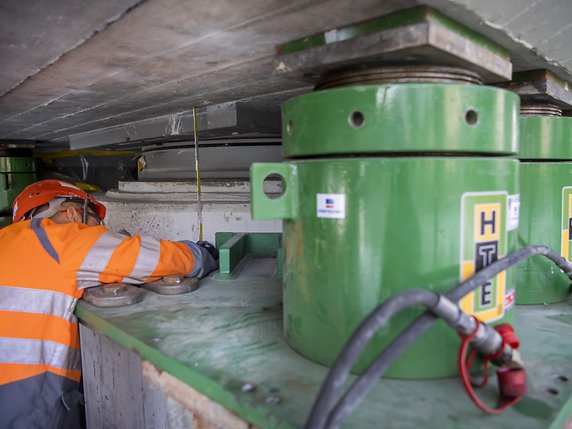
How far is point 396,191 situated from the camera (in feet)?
2.98

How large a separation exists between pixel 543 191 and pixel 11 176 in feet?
15.4

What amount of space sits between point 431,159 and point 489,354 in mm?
397

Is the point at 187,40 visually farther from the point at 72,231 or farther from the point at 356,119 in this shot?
the point at 72,231

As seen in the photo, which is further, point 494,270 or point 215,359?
point 215,359

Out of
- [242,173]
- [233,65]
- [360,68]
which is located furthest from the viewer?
[242,173]

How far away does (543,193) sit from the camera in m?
1.42

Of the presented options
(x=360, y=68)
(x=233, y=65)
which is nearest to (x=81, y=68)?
(x=233, y=65)

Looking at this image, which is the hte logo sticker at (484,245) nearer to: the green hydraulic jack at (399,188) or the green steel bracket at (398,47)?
the green hydraulic jack at (399,188)

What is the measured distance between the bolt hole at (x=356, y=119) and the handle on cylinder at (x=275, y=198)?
172 millimetres

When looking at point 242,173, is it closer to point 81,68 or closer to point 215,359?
point 81,68

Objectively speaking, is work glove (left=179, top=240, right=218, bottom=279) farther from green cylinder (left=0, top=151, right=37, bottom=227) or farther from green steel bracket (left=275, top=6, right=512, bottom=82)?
green cylinder (left=0, top=151, right=37, bottom=227)

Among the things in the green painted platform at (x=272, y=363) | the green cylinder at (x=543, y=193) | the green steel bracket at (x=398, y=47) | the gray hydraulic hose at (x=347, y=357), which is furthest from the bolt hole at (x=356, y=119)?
the green cylinder at (x=543, y=193)

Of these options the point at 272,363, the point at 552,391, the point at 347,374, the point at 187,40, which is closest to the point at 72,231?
the point at 187,40

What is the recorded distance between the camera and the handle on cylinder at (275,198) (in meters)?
0.99
